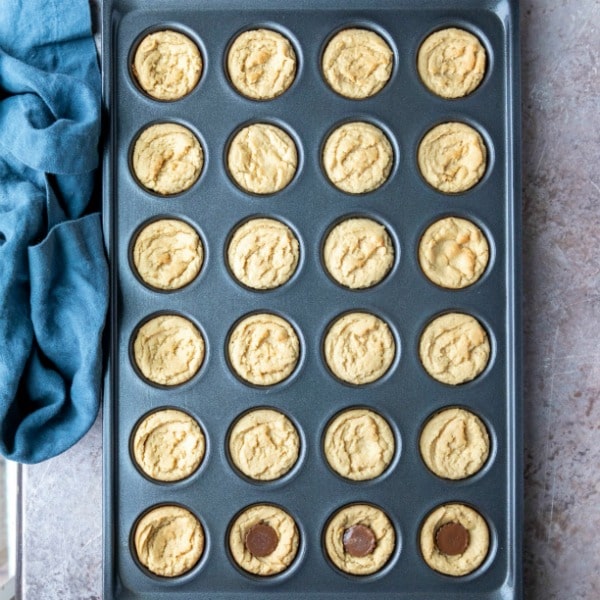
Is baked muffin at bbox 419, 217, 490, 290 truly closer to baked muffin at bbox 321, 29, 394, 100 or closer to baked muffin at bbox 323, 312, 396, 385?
baked muffin at bbox 323, 312, 396, 385

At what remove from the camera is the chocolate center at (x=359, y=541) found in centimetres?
195

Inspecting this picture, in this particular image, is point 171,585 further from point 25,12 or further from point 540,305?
point 25,12

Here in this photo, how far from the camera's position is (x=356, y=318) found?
197 cm

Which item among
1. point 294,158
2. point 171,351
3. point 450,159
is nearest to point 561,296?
point 450,159

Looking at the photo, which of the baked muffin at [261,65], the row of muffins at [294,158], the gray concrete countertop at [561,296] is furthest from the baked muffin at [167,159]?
the gray concrete countertop at [561,296]

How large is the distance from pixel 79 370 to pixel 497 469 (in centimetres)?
115

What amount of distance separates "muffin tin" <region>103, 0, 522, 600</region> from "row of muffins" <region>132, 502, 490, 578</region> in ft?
0.06

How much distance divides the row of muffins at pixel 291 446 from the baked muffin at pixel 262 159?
24.2 inches

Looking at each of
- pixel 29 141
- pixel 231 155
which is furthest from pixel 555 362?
pixel 29 141

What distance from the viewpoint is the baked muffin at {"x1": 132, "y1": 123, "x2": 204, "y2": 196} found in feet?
6.46

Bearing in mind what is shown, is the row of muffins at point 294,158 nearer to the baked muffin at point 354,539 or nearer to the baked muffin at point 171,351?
the baked muffin at point 171,351

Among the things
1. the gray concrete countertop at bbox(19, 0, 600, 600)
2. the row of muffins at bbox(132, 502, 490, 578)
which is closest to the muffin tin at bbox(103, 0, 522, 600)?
the row of muffins at bbox(132, 502, 490, 578)

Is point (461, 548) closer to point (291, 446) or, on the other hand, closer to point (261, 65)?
point (291, 446)

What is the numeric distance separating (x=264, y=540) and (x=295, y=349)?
20.2 inches
